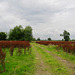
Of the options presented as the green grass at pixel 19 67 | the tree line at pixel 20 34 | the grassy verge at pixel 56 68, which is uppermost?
the tree line at pixel 20 34

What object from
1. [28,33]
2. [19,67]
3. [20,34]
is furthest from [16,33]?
[19,67]

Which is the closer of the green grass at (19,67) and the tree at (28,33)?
the green grass at (19,67)

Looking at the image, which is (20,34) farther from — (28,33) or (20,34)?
(28,33)

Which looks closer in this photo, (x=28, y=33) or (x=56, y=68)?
(x=56, y=68)

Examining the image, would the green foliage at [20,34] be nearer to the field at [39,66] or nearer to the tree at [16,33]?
the tree at [16,33]

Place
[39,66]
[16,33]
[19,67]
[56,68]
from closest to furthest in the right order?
[56,68]
[19,67]
[39,66]
[16,33]

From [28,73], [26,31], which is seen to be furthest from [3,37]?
[28,73]

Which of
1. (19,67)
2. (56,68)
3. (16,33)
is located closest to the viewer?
(56,68)

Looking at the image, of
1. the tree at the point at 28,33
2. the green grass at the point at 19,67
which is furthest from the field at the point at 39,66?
the tree at the point at 28,33

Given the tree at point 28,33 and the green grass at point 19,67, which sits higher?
the tree at point 28,33

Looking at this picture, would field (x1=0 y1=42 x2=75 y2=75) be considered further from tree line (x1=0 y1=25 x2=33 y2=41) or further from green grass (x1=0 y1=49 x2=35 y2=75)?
tree line (x1=0 y1=25 x2=33 y2=41)

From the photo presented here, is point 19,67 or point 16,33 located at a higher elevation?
point 16,33

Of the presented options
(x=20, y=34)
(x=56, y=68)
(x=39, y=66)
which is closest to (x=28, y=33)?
(x=20, y=34)

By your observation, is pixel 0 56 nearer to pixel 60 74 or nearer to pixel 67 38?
pixel 60 74
